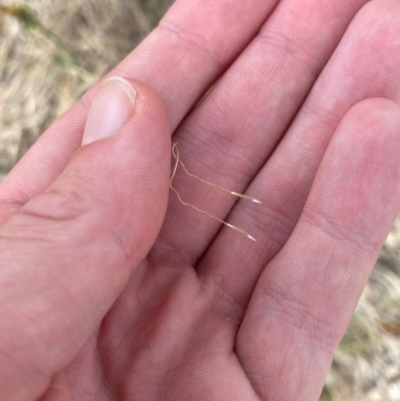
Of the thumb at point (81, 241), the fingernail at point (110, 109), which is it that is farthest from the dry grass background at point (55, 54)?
the thumb at point (81, 241)

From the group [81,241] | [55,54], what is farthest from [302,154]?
[55,54]

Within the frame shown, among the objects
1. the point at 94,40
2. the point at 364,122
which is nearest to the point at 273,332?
the point at 364,122

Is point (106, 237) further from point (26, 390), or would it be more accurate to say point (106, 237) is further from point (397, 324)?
point (397, 324)

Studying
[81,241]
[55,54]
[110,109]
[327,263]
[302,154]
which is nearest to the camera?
[81,241]

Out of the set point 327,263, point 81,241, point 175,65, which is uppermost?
point 175,65

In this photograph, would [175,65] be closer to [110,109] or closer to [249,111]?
[249,111]

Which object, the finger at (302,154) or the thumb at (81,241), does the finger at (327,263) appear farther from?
the thumb at (81,241)
